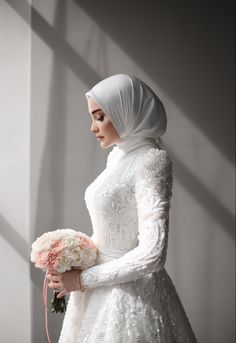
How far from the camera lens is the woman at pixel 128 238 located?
2.10 meters

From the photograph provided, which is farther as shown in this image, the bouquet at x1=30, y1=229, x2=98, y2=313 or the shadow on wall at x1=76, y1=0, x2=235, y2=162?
the shadow on wall at x1=76, y1=0, x2=235, y2=162

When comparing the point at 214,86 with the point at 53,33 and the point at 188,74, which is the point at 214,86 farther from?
the point at 53,33

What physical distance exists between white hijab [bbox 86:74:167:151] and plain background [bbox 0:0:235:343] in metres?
1.35

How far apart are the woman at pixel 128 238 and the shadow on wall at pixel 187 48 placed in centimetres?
159

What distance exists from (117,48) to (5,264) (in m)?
1.60

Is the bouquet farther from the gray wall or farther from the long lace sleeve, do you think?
the gray wall

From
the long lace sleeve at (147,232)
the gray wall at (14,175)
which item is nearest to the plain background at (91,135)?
the gray wall at (14,175)

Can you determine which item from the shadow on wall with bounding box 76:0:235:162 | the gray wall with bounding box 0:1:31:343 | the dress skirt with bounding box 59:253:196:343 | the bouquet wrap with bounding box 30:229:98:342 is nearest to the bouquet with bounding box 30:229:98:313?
the bouquet wrap with bounding box 30:229:98:342

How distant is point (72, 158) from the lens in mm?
3670

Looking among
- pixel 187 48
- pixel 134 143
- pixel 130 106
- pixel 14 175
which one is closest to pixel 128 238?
pixel 134 143

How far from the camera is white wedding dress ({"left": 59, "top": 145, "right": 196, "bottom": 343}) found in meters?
2.10

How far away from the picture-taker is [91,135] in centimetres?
370

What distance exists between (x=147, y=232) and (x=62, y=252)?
34 centimetres

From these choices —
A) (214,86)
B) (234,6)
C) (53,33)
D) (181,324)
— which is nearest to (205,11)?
(234,6)
